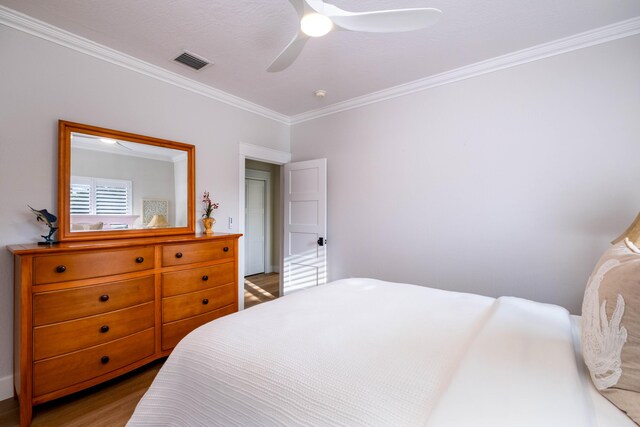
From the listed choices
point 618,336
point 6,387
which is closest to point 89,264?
point 6,387

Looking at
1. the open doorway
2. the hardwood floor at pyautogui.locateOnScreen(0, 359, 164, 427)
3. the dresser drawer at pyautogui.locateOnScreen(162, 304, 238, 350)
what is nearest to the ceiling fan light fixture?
the dresser drawer at pyautogui.locateOnScreen(162, 304, 238, 350)

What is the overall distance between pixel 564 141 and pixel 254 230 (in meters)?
4.73

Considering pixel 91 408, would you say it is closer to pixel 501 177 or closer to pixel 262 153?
pixel 262 153

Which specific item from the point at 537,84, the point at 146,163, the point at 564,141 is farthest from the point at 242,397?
the point at 537,84

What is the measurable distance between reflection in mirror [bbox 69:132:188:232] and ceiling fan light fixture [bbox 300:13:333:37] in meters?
1.88

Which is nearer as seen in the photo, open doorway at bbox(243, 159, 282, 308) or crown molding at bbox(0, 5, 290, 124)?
crown molding at bbox(0, 5, 290, 124)

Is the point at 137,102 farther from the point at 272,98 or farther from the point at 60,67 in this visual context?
the point at 272,98

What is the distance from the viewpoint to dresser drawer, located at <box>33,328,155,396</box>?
5.38 feet

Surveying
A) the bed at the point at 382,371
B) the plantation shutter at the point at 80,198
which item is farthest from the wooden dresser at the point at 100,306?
the bed at the point at 382,371

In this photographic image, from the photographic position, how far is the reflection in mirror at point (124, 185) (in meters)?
2.11

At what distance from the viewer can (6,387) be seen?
1837mm

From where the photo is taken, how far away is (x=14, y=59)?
6.11 feet

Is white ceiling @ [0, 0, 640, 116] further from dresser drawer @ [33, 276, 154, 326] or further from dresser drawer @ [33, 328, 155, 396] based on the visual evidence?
dresser drawer @ [33, 328, 155, 396]

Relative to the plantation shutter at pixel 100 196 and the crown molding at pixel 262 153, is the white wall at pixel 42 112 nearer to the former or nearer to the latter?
the plantation shutter at pixel 100 196
